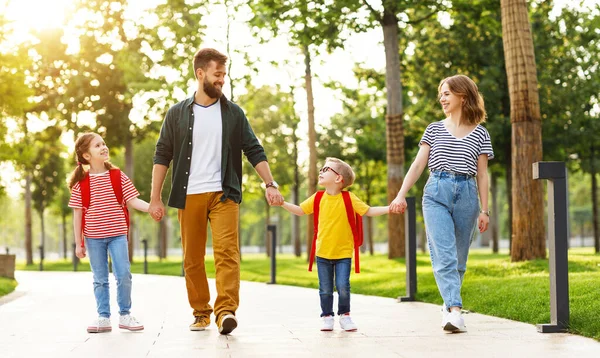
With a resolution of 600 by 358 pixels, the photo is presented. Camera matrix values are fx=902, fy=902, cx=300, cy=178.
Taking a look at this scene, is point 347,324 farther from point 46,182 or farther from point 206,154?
point 46,182

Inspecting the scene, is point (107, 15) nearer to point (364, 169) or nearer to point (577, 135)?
point (364, 169)

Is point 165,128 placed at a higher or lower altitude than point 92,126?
lower

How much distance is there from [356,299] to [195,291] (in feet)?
15.0

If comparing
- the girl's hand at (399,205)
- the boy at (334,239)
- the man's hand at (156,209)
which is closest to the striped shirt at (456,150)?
the girl's hand at (399,205)

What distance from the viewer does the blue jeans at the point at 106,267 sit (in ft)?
24.7

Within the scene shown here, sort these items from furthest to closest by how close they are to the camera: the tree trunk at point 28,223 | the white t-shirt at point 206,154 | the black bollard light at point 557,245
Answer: the tree trunk at point 28,223 → the white t-shirt at point 206,154 → the black bollard light at point 557,245

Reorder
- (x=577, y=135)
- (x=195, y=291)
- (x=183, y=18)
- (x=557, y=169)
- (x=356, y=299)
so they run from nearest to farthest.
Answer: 1. (x=557, y=169)
2. (x=195, y=291)
3. (x=356, y=299)
4. (x=577, y=135)
5. (x=183, y=18)

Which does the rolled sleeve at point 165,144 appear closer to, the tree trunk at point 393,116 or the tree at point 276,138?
the tree trunk at point 393,116

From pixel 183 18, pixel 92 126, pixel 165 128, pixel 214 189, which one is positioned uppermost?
pixel 183 18

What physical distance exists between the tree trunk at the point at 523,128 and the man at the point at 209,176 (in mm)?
8687

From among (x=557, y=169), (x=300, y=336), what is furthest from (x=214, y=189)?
(x=557, y=169)

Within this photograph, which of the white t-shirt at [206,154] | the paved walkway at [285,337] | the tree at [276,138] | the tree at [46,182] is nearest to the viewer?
the paved walkway at [285,337]

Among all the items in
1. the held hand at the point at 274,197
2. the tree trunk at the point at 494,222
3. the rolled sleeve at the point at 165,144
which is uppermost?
the rolled sleeve at the point at 165,144

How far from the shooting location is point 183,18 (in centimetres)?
3139
